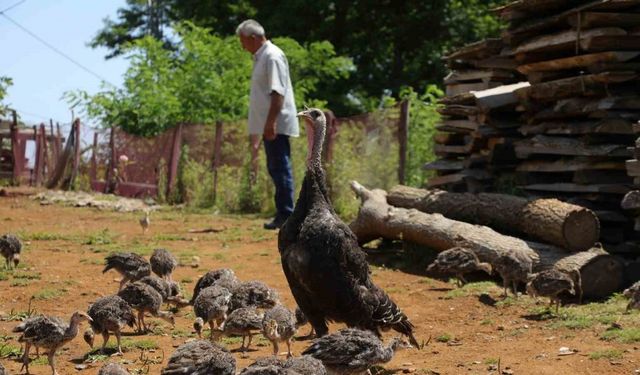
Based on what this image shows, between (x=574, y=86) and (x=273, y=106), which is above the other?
(x=574, y=86)

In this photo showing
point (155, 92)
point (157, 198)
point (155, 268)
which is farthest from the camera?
point (155, 92)

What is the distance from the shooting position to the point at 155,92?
95.4ft

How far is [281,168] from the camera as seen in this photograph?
15.2 meters

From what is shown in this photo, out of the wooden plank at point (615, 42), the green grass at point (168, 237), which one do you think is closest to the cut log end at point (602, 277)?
the wooden plank at point (615, 42)

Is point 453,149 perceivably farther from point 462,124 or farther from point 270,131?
point 270,131

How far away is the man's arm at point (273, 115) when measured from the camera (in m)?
14.8

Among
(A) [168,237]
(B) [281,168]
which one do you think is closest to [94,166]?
(A) [168,237]

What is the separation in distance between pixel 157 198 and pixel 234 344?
15941 millimetres

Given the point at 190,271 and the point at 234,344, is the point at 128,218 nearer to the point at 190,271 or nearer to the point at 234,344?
the point at 190,271

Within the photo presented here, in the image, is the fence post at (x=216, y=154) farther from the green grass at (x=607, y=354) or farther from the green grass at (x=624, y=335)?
the green grass at (x=607, y=354)

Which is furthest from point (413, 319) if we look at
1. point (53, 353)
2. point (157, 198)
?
point (157, 198)

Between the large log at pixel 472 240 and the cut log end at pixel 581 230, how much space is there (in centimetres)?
14

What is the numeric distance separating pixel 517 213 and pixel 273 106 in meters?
4.38

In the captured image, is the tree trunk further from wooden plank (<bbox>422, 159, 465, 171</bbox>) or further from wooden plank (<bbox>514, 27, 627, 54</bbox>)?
wooden plank (<bbox>514, 27, 627, 54</bbox>)
